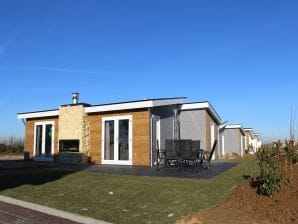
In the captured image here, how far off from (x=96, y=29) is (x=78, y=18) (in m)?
1.58

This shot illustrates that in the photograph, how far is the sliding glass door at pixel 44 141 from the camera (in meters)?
18.9

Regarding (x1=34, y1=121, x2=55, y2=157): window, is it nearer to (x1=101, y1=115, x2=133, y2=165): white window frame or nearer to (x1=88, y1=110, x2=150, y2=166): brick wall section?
(x1=101, y1=115, x2=133, y2=165): white window frame

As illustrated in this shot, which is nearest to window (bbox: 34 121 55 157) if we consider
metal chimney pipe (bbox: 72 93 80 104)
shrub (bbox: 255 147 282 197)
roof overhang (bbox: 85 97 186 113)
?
metal chimney pipe (bbox: 72 93 80 104)

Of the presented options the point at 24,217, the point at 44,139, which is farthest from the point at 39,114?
the point at 24,217

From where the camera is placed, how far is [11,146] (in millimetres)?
29594

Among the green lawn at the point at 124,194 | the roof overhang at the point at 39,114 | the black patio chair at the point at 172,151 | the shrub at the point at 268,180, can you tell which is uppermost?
the roof overhang at the point at 39,114

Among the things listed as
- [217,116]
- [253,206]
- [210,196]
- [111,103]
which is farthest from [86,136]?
[253,206]

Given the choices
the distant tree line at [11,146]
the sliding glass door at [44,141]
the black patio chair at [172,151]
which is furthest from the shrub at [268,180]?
the distant tree line at [11,146]

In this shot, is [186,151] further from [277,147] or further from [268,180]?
[268,180]

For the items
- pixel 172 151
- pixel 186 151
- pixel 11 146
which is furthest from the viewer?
pixel 11 146

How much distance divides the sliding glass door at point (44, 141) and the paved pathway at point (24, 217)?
40.7 feet

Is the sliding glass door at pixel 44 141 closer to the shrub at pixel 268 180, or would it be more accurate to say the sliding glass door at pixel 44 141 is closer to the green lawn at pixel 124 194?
the green lawn at pixel 124 194

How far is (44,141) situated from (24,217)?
1377 centimetres

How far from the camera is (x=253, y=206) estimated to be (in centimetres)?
609
